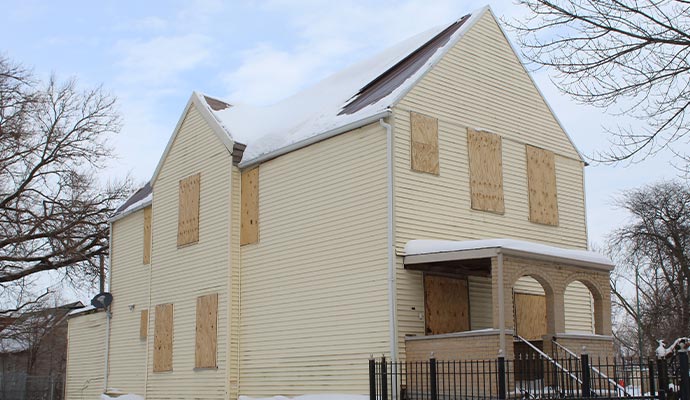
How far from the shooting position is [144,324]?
26531mm

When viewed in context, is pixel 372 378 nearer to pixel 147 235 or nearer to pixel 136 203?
pixel 147 235

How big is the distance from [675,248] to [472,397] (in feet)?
95.8

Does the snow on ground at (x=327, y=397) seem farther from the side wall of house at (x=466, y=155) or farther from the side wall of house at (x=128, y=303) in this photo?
the side wall of house at (x=128, y=303)

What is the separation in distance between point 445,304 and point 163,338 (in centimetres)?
1009

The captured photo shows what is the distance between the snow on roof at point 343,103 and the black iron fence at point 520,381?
598 centimetres

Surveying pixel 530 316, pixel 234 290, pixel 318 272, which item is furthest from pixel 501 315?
pixel 234 290

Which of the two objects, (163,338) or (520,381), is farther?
(163,338)

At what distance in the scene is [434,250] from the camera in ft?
58.3

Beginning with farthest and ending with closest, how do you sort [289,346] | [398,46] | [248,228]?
[398,46], [248,228], [289,346]

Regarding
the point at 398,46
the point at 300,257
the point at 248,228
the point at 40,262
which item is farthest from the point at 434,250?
the point at 40,262

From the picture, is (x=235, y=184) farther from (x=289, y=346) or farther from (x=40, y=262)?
(x=40, y=262)

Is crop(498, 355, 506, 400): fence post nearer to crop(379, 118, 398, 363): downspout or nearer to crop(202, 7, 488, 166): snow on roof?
crop(379, 118, 398, 363): downspout

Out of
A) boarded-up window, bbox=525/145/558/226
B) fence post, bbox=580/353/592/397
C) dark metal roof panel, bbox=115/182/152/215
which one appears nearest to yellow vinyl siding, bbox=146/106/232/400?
dark metal roof panel, bbox=115/182/152/215

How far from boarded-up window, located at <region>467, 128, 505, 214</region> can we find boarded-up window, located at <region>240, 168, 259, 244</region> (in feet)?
19.4
